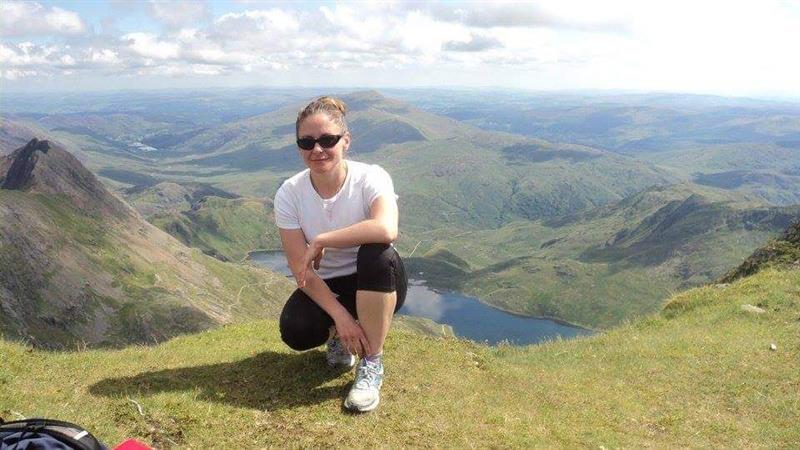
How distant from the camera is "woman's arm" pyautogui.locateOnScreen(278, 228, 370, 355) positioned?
420 inches

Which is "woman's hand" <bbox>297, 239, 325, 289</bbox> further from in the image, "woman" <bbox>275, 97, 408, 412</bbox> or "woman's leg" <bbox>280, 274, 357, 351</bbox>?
"woman's leg" <bbox>280, 274, 357, 351</bbox>

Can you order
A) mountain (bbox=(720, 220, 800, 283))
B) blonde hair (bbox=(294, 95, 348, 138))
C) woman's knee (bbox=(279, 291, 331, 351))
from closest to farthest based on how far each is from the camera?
blonde hair (bbox=(294, 95, 348, 138)) → woman's knee (bbox=(279, 291, 331, 351)) → mountain (bbox=(720, 220, 800, 283))

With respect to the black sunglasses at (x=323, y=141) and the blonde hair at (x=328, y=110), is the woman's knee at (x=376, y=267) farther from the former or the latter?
the blonde hair at (x=328, y=110)

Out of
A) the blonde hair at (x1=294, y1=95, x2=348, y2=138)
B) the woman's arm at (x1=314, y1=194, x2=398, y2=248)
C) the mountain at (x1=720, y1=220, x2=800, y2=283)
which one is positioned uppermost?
the blonde hair at (x1=294, y1=95, x2=348, y2=138)

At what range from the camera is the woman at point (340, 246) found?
1023 centimetres

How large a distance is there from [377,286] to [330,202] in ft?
6.21

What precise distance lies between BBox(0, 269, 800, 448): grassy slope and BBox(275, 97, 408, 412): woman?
46.9 inches

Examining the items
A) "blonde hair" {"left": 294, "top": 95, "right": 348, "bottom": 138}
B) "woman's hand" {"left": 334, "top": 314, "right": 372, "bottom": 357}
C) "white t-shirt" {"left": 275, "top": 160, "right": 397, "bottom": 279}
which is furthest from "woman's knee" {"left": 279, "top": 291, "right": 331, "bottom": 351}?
"blonde hair" {"left": 294, "top": 95, "right": 348, "bottom": 138}

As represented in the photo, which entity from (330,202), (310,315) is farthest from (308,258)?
(310,315)

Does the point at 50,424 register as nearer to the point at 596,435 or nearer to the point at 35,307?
the point at 596,435

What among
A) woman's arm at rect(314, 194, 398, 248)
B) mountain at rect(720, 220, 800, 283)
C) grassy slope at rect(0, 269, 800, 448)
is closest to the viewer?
grassy slope at rect(0, 269, 800, 448)

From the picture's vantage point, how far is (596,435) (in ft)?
38.2

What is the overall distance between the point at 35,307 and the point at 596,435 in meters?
225

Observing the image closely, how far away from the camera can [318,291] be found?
10.8 metres
